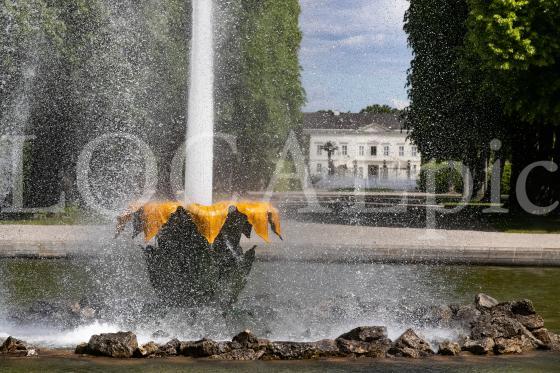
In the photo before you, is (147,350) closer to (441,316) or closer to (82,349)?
(82,349)

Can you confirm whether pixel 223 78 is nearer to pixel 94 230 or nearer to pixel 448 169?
pixel 448 169

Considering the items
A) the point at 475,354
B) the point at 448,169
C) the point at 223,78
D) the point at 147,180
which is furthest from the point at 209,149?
the point at 448,169

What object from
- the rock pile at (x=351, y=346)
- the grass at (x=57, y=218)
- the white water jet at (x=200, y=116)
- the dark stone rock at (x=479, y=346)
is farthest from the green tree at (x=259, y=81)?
the dark stone rock at (x=479, y=346)

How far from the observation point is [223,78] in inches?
1848

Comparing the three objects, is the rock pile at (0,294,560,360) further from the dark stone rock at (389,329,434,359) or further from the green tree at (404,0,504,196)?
the green tree at (404,0,504,196)

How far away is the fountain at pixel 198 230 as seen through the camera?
11.8m

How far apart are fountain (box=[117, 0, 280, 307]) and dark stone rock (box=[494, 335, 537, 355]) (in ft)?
10.2

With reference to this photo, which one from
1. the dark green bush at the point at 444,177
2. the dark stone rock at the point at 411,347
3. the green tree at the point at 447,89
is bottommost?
the dark stone rock at the point at 411,347

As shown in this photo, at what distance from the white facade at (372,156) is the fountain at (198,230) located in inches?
4203

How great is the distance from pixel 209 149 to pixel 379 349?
3.30 metres

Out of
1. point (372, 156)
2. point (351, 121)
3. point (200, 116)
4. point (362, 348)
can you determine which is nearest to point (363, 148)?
point (372, 156)

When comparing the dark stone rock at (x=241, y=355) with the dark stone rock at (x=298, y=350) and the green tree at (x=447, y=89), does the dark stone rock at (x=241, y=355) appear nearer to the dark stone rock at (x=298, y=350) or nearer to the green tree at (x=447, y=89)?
the dark stone rock at (x=298, y=350)

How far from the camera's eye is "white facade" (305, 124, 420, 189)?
120938mm

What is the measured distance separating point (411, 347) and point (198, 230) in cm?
307
